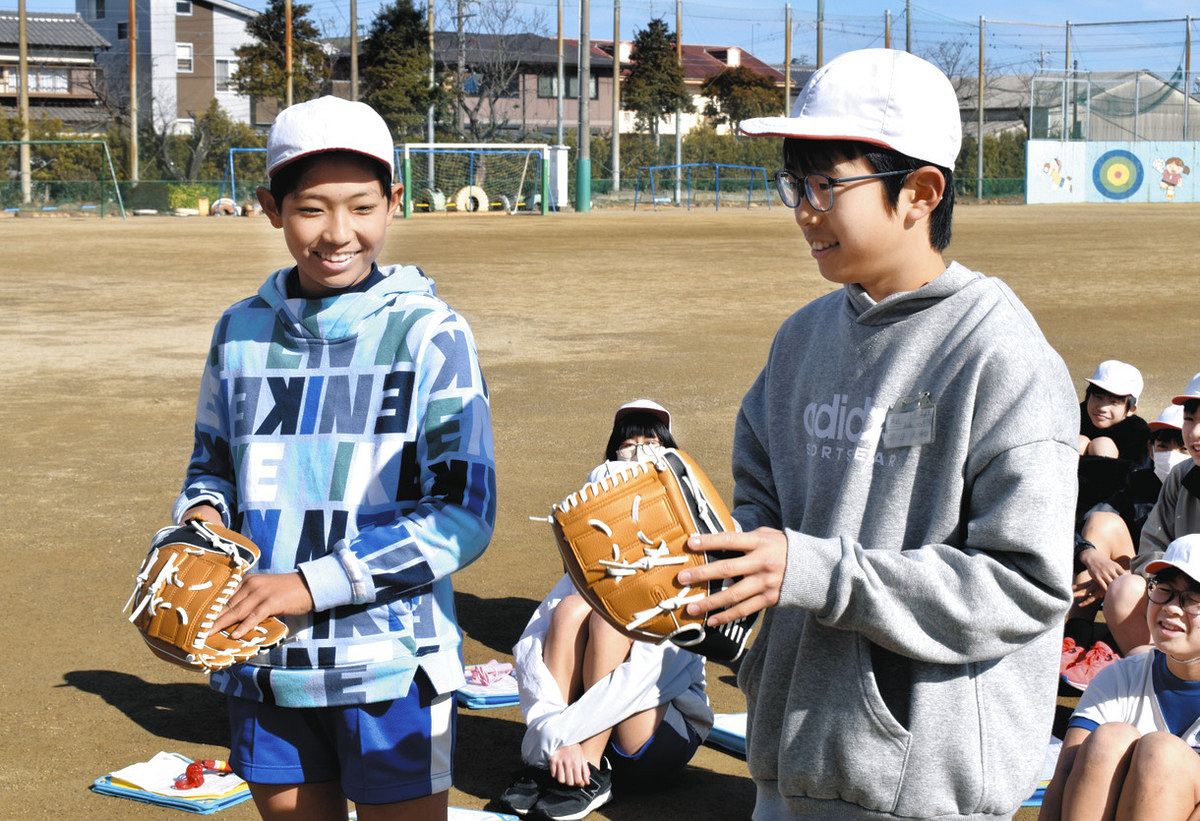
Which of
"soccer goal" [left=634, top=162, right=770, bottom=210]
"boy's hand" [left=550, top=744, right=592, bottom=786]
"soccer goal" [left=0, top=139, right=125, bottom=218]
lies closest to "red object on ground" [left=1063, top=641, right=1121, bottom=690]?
"boy's hand" [left=550, top=744, right=592, bottom=786]

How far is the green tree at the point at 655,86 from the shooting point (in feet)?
244

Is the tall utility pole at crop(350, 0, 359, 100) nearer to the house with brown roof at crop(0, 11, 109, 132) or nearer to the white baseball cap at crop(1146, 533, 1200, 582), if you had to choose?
the house with brown roof at crop(0, 11, 109, 132)

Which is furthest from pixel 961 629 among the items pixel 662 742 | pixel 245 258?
pixel 245 258

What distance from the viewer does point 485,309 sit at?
17.5 m

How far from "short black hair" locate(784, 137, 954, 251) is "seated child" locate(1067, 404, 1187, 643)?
3644 mm

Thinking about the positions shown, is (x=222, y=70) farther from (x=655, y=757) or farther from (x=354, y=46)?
(x=655, y=757)

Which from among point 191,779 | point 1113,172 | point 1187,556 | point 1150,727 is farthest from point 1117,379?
point 1113,172

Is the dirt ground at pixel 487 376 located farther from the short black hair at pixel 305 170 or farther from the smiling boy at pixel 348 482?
the short black hair at pixel 305 170

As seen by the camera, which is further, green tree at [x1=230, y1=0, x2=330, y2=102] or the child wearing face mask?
green tree at [x1=230, y1=0, x2=330, y2=102]

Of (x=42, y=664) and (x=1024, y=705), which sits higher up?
(x=1024, y=705)

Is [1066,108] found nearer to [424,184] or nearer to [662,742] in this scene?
[424,184]

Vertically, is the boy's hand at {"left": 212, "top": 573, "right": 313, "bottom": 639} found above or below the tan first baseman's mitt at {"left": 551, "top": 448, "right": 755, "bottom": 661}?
below

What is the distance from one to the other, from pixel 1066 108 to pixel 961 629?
2266 inches

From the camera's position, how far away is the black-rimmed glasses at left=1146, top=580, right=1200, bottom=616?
356 cm
